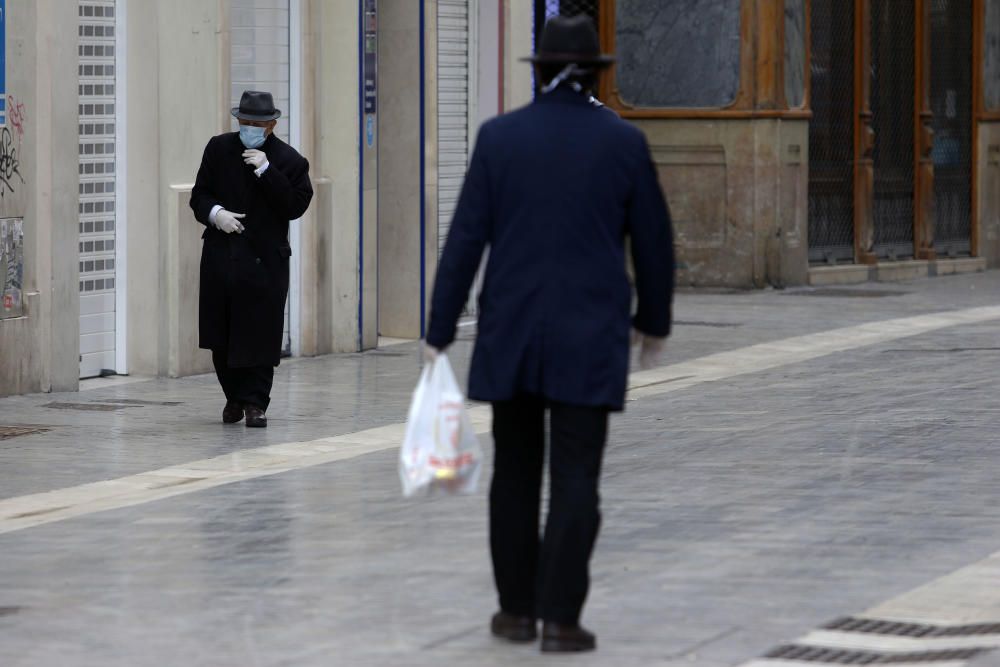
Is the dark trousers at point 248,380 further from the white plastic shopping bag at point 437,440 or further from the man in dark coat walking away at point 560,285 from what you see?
the man in dark coat walking away at point 560,285

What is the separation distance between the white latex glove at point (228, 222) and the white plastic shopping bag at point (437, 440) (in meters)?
5.31

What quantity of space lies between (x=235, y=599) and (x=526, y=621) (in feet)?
3.72

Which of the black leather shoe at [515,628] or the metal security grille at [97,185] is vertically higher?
the metal security grille at [97,185]

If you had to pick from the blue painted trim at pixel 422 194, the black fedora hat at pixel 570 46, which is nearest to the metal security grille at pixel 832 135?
the blue painted trim at pixel 422 194

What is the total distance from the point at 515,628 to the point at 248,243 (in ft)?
18.2

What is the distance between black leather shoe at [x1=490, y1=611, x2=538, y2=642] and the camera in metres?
6.21

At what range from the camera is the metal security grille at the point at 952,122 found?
2569cm

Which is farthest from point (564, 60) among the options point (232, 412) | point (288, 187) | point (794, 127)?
point (794, 127)

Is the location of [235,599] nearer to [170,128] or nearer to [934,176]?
[170,128]

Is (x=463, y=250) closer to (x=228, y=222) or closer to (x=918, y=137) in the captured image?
(x=228, y=222)

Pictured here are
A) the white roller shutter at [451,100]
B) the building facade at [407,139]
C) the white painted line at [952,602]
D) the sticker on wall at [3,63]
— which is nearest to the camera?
the white painted line at [952,602]

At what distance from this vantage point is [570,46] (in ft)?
20.1

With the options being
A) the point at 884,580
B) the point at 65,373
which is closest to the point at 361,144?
the point at 65,373

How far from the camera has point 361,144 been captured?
15.8m
